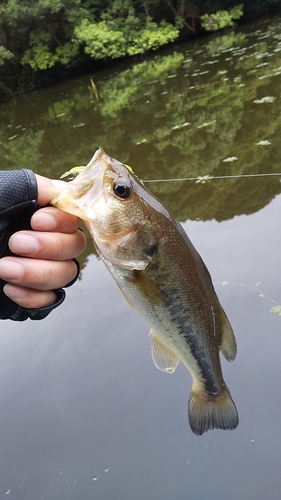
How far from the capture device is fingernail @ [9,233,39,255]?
5.23ft

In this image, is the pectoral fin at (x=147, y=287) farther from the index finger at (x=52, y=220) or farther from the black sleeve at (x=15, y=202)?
the black sleeve at (x=15, y=202)

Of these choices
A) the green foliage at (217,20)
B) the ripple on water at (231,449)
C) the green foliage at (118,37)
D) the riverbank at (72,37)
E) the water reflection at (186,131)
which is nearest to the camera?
the ripple on water at (231,449)

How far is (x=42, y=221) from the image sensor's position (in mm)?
1606

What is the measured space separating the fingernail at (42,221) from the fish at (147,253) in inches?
2.3

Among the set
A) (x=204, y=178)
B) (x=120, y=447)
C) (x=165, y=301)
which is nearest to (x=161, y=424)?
(x=120, y=447)

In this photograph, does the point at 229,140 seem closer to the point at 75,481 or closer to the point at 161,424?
the point at 161,424

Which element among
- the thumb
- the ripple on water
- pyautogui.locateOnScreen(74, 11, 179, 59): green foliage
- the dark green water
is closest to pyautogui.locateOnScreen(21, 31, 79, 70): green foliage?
pyautogui.locateOnScreen(74, 11, 179, 59): green foliage

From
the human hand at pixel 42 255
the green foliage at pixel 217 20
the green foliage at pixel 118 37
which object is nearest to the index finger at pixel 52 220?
the human hand at pixel 42 255

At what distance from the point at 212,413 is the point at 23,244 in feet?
3.71

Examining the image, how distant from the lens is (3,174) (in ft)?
5.38

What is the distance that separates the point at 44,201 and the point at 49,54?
28.7 metres

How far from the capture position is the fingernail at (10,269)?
1.60 metres

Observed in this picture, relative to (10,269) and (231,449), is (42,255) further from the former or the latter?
(231,449)

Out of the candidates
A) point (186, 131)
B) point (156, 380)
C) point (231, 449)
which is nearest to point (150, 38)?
point (186, 131)
